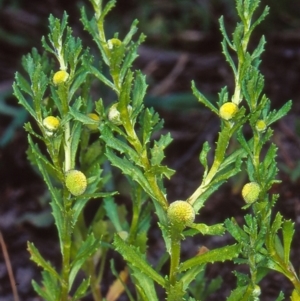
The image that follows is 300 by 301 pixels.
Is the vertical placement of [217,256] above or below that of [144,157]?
below

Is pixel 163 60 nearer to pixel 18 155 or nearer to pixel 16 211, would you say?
pixel 18 155

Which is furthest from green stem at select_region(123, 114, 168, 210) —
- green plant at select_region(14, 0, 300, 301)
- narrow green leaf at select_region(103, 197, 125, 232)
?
narrow green leaf at select_region(103, 197, 125, 232)

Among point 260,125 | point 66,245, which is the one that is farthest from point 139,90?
point 66,245

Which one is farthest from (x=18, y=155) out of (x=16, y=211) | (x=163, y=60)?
(x=163, y=60)

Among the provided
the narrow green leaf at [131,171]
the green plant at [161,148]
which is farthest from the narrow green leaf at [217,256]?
the narrow green leaf at [131,171]

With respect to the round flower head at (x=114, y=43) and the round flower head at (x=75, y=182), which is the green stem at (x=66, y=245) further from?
the round flower head at (x=114, y=43)

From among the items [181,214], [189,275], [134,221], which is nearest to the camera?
[181,214]

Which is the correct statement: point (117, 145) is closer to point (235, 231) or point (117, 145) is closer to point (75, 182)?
point (75, 182)
